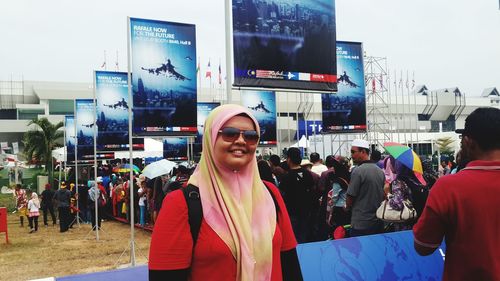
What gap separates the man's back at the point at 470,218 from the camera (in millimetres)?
1924

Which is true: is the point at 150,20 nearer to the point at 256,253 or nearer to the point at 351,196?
the point at 351,196

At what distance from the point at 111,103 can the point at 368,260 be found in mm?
8595

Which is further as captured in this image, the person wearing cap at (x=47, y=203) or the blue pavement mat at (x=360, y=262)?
the person wearing cap at (x=47, y=203)

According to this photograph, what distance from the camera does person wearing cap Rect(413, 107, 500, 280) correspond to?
1.92 metres

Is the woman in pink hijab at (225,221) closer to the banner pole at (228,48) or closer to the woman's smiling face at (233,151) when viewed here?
the woman's smiling face at (233,151)

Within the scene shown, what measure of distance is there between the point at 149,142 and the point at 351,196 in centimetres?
1963

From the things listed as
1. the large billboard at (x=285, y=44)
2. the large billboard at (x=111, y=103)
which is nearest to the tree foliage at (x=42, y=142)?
the large billboard at (x=111, y=103)

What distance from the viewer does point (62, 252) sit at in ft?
34.1

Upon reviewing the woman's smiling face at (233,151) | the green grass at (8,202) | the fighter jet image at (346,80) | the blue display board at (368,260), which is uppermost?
the fighter jet image at (346,80)

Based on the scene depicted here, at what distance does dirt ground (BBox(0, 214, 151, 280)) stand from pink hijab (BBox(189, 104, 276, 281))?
7.30 m

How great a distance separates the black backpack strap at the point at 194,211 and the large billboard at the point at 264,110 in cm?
1309

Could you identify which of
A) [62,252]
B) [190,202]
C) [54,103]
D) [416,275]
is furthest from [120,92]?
[54,103]

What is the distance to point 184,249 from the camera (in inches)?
64.1

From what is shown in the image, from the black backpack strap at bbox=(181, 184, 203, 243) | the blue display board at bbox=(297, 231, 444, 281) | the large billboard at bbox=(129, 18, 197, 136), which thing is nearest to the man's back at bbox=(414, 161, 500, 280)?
the black backpack strap at bbox=(181, 184, 203, 243)
